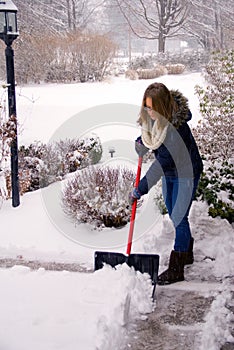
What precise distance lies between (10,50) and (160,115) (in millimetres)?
2578

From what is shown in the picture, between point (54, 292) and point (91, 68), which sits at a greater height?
point (91, 68)

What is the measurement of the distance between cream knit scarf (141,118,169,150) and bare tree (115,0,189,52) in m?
18.3

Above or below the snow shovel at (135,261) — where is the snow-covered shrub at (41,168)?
above

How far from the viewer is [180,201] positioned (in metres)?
3.59

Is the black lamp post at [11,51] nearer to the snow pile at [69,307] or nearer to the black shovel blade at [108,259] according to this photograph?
the snow pile at [69,307]

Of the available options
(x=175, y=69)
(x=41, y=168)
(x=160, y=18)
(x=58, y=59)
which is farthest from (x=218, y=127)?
(x=160, y=18)

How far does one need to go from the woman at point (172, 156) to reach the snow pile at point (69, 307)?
479 mm

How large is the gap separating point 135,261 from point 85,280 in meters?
0.43

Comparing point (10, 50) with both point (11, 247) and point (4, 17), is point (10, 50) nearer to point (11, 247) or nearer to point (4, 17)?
point (4, 17)

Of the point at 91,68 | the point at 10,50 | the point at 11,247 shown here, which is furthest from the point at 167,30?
the point at 11,247

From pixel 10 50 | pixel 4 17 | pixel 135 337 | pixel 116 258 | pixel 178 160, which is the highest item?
pixel 4 17

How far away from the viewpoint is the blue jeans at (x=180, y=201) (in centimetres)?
357

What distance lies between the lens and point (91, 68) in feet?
51.2

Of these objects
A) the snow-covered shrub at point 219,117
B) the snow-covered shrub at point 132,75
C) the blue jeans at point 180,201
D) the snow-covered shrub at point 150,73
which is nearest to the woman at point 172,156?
the blue jeans at point 180,201
